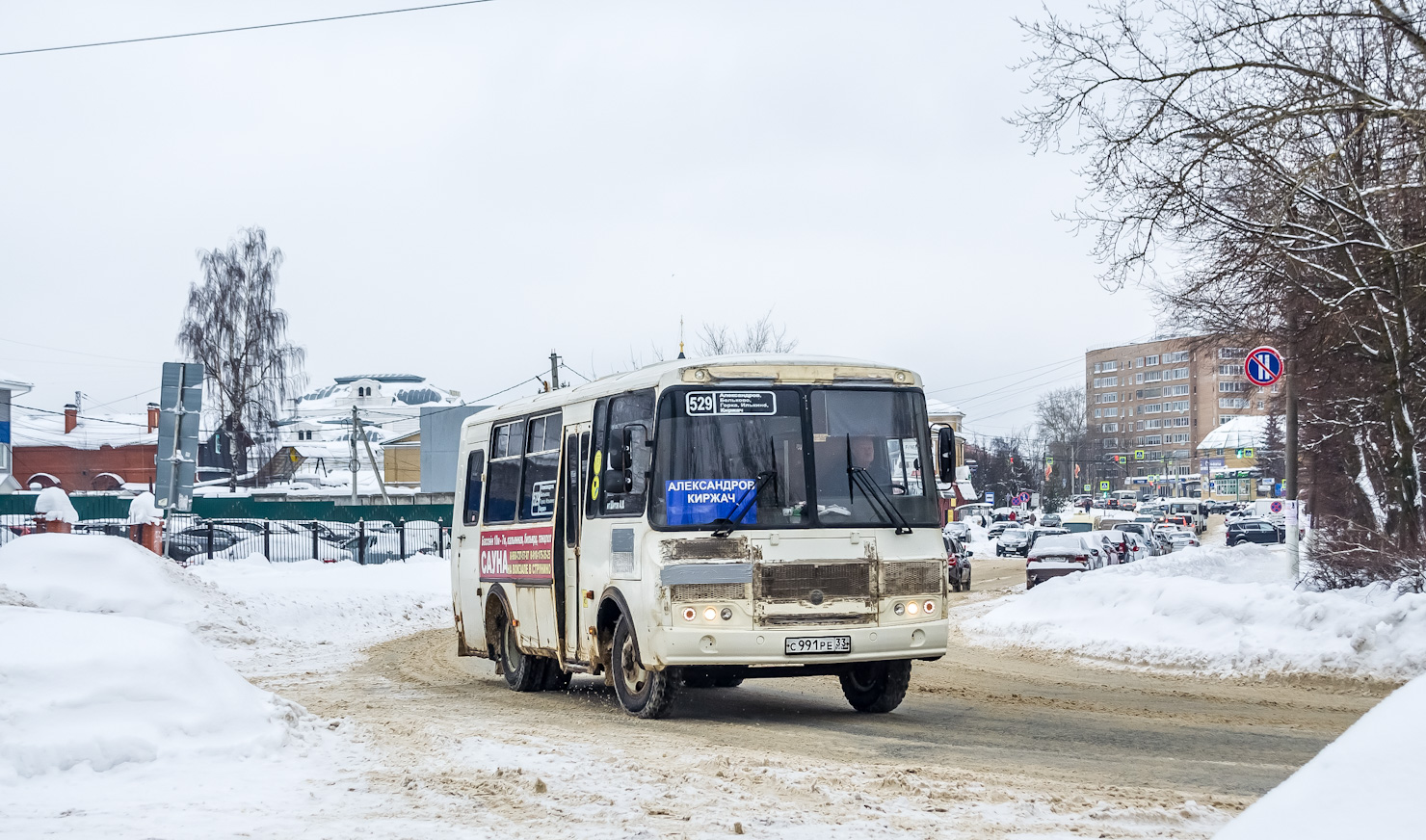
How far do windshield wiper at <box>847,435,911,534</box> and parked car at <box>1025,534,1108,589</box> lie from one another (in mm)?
26108

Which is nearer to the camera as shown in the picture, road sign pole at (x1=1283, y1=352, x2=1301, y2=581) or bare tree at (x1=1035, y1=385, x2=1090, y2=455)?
road sign pole at (x1=1283, y1=352, x2=1301, y2=581)

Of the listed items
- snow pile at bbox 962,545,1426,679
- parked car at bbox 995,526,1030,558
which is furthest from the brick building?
snow pile at bbox 962,545,1426,679

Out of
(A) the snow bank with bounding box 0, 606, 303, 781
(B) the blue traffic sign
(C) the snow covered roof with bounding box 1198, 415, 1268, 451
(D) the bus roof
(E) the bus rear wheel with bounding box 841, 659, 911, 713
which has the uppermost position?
(C) the snow covered roof with bounding box 1198, 415, 1268, 451

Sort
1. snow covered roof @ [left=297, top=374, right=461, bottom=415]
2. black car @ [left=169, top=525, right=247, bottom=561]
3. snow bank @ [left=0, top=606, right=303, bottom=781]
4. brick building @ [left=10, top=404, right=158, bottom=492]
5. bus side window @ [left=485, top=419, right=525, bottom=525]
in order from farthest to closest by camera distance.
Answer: snow covered roof @ [left=297, top=374, right=461, bottom=415], brick building @ [left=10, top=404, right=158, bottom=492], black car @ [left=169, top=525, right=247, bottom=561], bus side window @ [left=485, top=419, right=525, bottom=525], snow bank @ [left=0, top=606, right=303, bottom=781]

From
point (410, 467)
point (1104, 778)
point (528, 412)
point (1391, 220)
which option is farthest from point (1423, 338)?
point (410, 467)

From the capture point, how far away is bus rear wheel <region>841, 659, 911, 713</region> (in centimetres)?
1220

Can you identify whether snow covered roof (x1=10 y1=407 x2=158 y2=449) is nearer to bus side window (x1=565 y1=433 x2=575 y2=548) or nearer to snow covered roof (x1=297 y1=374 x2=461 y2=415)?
snow covered roof (x1=297 y1=374 x2=461 y2=415)

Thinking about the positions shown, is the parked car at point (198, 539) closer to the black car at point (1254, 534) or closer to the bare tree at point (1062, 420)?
the black car at point (1254, 534)

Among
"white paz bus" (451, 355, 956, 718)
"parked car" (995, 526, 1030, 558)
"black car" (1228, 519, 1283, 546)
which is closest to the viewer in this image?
"white paz bus" (451, 355, 956, 718)

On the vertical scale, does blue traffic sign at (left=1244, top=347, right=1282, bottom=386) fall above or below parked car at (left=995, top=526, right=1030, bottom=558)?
above

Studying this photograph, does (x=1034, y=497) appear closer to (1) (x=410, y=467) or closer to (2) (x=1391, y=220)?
(1) (x=410, y=467)

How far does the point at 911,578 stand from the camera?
38.2ft

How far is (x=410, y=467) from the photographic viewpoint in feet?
348

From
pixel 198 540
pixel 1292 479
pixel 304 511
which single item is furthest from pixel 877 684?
pixel 304 511
